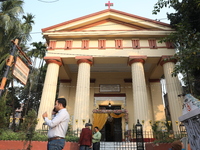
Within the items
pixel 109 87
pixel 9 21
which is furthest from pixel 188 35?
pixel 9 21

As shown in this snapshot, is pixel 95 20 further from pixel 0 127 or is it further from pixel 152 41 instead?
pixel 0 127

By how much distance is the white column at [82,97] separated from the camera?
458 inches

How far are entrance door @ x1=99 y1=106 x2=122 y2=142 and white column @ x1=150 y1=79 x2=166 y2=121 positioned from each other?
11.5 ft

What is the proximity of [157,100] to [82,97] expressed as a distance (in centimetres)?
815

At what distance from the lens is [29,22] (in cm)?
2002

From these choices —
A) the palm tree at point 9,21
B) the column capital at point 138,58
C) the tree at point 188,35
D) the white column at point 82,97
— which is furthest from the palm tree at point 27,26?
the tree at point 188,35

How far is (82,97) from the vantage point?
486 inches

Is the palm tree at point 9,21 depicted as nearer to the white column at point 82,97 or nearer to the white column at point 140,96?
the white column at point 82,97

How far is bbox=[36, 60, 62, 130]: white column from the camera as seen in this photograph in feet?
39.5

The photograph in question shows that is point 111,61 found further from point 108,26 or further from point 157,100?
point 157,100

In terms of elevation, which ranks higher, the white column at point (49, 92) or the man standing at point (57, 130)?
the white column at point (49, 92)

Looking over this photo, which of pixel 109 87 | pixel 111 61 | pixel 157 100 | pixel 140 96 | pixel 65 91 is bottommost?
pixel 140 96

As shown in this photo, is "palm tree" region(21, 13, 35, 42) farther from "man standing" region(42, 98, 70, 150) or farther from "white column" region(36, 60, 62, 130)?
"man standing" region(42, 98, 70, 150)

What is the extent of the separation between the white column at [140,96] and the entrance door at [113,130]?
4.24m
